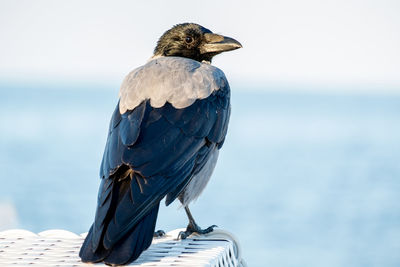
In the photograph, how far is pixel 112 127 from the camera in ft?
13.5

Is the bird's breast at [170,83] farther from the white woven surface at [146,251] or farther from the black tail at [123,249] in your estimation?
the black tail at [123,249]

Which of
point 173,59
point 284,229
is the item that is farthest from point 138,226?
point 284,229

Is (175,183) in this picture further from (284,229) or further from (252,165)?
(252,165)

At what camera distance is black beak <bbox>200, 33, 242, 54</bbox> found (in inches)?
204

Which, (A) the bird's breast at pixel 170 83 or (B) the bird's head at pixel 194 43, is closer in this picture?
(A) the bird's breast at pixel 170 83

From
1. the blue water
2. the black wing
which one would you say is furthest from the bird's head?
the blue water

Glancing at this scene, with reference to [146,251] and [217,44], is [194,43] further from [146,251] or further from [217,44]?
[146,251]

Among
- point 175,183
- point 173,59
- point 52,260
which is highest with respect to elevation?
point 173,59

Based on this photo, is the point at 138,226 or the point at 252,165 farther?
the point at 252,165

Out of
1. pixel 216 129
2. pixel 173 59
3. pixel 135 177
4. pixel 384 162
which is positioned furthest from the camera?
pixel 384 162

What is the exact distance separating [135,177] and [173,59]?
4.14 feet

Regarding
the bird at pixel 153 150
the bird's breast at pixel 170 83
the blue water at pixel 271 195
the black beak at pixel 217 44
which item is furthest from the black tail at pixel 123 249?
the blue water at pixel 271 195

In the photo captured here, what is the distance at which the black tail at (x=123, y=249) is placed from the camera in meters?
3.29

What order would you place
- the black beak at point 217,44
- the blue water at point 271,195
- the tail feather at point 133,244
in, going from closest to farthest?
the tail feather at point 133,244 < the black beak at point 217,44 < the blue water at point 271,195
